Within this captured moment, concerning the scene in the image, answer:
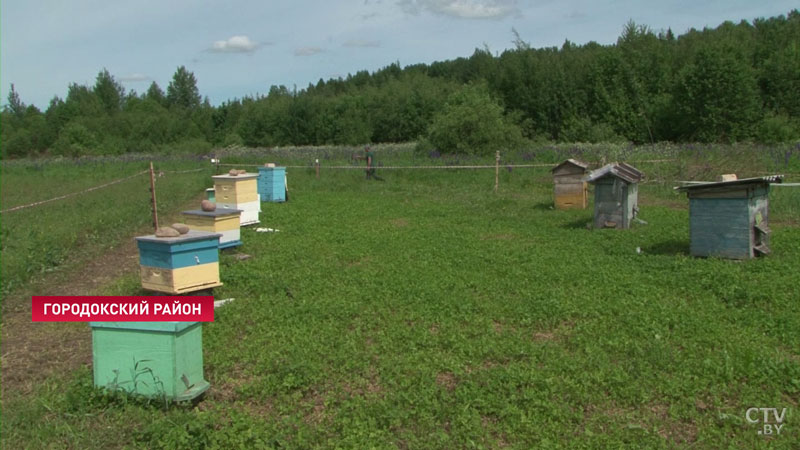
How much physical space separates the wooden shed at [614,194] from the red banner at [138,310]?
7.32 m

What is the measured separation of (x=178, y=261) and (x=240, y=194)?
574 cm

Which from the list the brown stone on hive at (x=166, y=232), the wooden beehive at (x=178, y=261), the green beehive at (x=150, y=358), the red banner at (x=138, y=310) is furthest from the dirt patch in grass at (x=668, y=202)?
the green beehive at (x=150, y=358)

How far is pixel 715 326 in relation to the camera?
17.9ft

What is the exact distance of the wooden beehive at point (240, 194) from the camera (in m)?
11.9

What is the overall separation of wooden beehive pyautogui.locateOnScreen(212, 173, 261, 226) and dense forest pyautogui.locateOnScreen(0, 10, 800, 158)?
14.7m

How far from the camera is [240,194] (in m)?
12.0

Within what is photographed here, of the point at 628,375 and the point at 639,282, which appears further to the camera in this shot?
the point at 639,282

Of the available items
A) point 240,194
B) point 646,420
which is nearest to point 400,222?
point 240,194

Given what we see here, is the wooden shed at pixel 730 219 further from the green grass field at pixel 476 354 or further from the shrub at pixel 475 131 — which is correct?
the shrub at pixel 475 131

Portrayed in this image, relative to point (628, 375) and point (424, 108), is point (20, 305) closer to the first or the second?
point (628, 375)

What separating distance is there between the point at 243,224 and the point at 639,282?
7884 mm

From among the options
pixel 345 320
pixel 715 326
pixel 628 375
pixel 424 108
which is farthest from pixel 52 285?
pixel 424 108

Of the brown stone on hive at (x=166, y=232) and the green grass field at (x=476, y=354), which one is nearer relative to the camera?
the green grass field at (x=476, y=354)

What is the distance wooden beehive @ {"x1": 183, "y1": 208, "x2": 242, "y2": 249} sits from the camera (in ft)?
27.6
